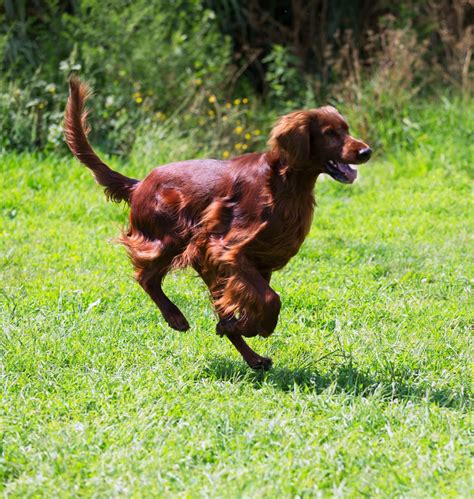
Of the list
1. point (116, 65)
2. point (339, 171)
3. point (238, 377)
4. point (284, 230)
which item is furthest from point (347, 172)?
point (116, 65)

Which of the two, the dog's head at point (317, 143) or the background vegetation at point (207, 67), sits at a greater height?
the dog's head at point (317, 143)

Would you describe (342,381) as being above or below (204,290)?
above

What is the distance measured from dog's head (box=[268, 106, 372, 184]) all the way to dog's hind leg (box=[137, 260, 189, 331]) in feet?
2.86

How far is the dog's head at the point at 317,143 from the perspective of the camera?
3.91 m

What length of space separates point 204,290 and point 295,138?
5.18ft

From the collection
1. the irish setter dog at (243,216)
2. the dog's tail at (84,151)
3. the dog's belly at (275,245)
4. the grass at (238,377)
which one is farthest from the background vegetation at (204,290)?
the dog's tail at (84,151)

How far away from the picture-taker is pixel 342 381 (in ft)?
12.9

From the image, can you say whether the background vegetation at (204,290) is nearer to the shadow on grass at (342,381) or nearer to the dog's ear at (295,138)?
the shadow on grass at (342,381)

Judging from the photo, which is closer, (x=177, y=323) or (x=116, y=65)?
(x=177, y=323)

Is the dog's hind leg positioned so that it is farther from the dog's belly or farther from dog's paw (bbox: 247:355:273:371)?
the dog's belly

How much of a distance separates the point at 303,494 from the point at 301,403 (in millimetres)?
765

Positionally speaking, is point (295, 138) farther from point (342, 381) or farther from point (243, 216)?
point (342, 381)

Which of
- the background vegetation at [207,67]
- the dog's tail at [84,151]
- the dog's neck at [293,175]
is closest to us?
the dog's neck at [293,175]

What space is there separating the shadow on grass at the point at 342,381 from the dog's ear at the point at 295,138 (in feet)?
3.12
